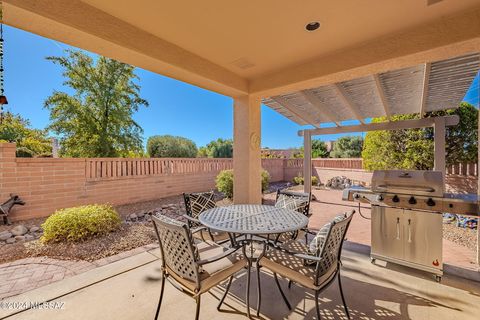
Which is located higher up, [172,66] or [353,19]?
[353,19]

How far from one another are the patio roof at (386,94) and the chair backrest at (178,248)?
3.62 meters

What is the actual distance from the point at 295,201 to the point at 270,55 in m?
2.11

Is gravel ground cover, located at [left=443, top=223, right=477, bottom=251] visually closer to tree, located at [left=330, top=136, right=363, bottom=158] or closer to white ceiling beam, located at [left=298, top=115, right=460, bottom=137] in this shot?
white ceiling beam, located at [left=298, top=115, right=460, bottom=137]

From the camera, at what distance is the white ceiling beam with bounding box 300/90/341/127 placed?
434 cm

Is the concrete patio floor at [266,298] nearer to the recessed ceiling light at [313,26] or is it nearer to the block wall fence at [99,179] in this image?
the recessed ceiling light at [313,26]

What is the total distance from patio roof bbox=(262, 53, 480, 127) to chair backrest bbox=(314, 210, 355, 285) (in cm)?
293

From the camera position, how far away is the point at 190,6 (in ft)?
6.73

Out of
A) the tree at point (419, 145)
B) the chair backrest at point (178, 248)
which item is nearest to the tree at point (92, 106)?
the chair backrest at point (178, 248)

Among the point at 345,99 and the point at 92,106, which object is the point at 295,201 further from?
the point at 92,106

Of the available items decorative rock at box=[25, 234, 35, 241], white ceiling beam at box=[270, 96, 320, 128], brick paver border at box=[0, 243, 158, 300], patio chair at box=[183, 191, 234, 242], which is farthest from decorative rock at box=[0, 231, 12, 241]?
white ceiling beam at box=[270, 96, 320, 128]

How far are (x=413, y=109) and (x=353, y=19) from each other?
4.28 meters

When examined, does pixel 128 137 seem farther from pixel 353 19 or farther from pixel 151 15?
pixel 353 19

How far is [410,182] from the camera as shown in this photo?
270cm

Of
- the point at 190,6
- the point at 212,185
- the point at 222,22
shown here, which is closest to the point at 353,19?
the point at 222,22
